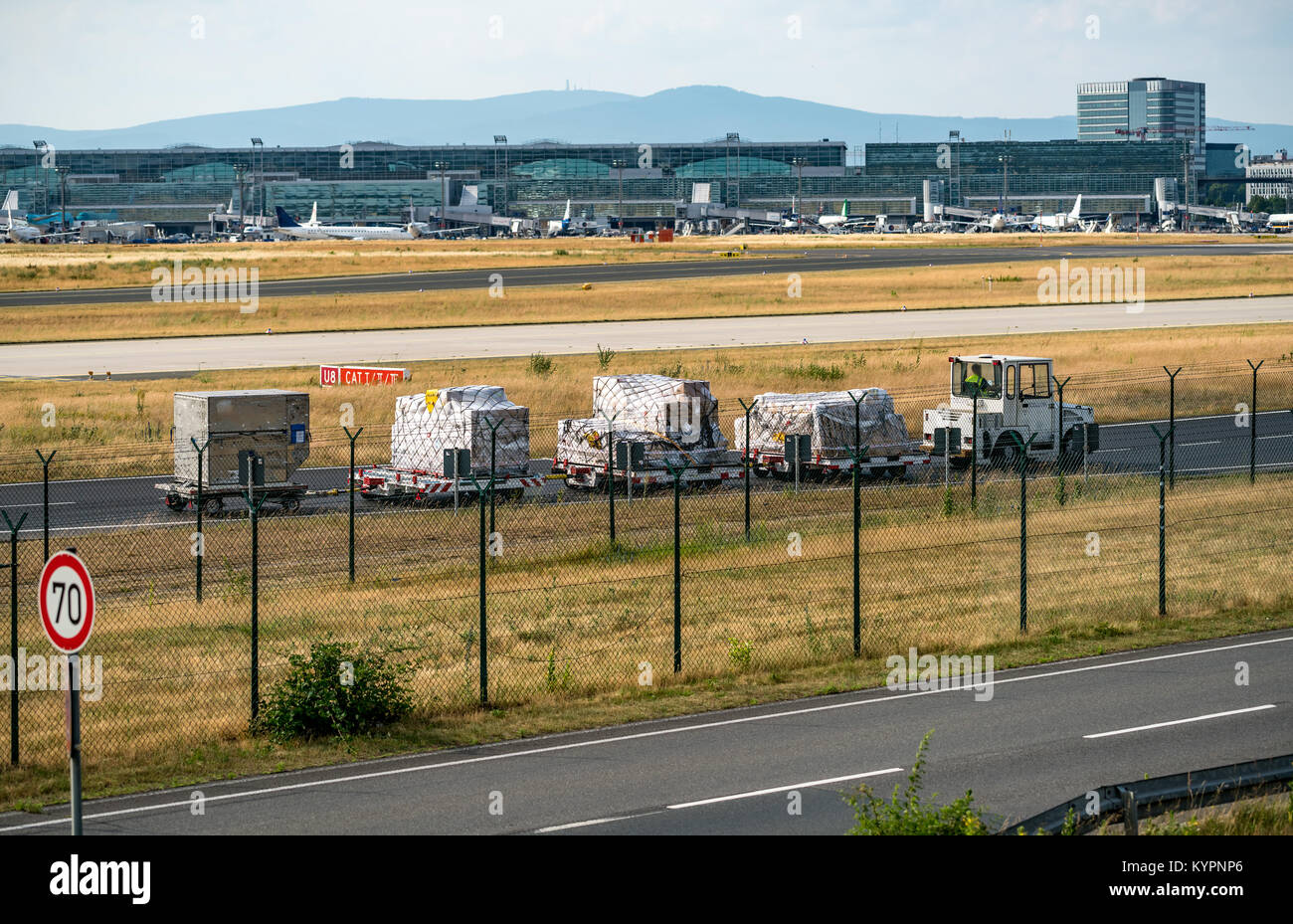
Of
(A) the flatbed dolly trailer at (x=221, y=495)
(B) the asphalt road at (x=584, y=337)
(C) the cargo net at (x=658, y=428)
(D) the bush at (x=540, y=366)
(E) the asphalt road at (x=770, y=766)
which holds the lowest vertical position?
(E) the asphalt road at (x=770, y=766)

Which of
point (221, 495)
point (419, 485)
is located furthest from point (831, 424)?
point (221, 495)

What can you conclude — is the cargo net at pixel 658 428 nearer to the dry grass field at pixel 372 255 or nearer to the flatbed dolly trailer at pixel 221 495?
the flatbed dolly trailer at pixel 221 495

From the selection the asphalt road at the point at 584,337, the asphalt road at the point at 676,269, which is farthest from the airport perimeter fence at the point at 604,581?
the asphalt road at the point at 676,269

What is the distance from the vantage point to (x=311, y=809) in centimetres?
Result: 1318

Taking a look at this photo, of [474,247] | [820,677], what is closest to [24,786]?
[820,677]

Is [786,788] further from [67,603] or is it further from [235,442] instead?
[235,442]

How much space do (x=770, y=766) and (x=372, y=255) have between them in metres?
124

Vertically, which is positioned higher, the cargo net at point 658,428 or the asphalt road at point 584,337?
the asphalt road at point 584,337

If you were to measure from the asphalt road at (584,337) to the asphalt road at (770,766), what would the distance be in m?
41.4

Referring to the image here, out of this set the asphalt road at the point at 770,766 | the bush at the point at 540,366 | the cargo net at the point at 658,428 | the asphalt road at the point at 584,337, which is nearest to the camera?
the asphalt road at the point at 770,766

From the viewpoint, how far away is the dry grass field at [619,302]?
72.1 m

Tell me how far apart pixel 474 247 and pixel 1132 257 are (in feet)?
214

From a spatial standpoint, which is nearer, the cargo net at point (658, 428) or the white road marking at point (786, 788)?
the white road marking at point (786, 788)
